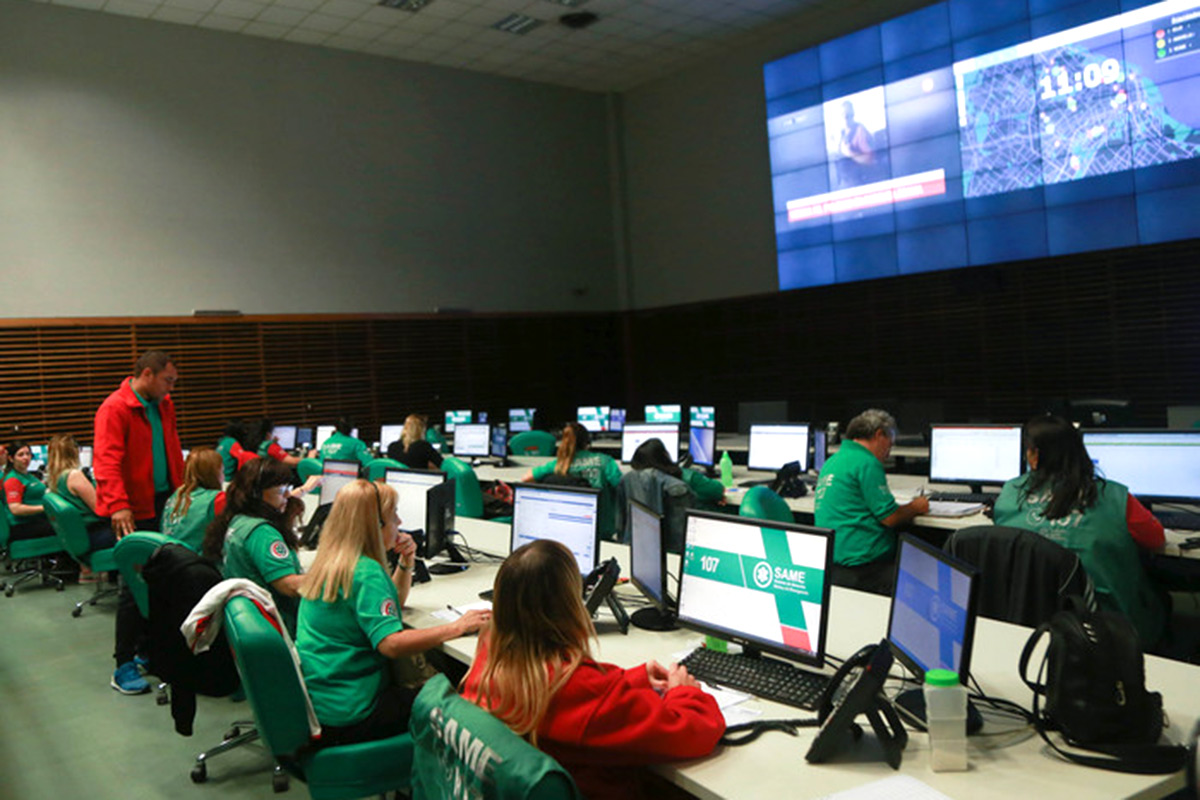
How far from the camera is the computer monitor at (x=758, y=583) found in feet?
7.95

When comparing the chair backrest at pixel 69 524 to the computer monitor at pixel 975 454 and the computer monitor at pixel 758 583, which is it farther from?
the computer monitor at pixel 975 454

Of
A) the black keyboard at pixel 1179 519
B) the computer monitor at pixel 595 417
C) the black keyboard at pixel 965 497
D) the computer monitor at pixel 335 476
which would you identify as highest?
the computer monitor at pixel 595 417

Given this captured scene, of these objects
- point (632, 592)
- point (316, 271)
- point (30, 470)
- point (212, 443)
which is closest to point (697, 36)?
point (316, 271)

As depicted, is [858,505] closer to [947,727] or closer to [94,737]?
[947,727]

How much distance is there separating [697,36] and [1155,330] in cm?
664

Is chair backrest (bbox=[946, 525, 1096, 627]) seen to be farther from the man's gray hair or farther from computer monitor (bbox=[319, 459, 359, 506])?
computer monitor (bbox=[319, 459, 359, 506])

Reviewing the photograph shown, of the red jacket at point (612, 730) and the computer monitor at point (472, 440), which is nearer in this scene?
the red jacket at point (612, 730)

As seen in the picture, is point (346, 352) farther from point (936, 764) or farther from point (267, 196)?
point (936, 764)

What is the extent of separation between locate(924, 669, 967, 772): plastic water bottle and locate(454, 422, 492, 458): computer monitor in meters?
7.81

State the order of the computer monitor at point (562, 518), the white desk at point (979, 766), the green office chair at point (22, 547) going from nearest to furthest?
the white desk at point (979, 766)
the computer monitor at point (562, 518)
the green office chair at point (22, 547)

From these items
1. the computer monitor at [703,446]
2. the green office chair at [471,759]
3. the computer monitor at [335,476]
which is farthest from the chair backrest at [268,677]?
the computer monitor at [703,446]

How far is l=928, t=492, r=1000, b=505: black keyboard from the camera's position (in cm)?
509

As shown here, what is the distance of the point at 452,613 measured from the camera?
11.4 feet

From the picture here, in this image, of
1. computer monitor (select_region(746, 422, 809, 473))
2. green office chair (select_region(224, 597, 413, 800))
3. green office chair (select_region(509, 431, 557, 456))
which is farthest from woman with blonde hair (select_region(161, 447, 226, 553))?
green office chair (select_region(509, 431, 557, 456))
